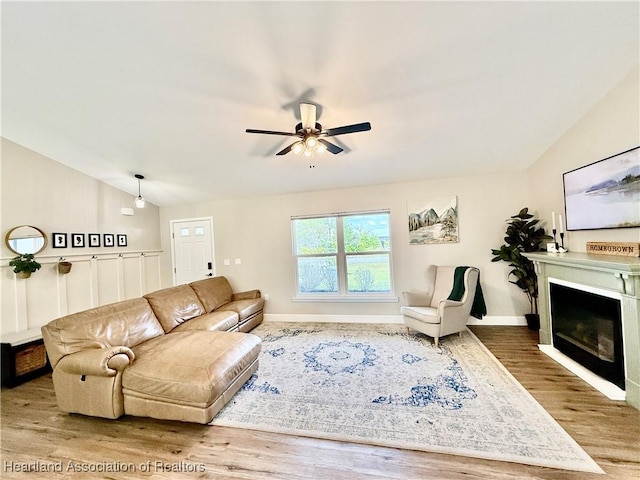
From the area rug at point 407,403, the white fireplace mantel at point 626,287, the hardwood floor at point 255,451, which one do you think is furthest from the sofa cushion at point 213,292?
the white fireplace mantel at point 626,287

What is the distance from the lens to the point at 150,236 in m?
5.27

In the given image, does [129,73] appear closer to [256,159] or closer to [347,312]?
[256,159]

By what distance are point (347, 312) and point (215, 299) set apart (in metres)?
2.27

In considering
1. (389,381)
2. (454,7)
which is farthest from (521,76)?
(389,381)

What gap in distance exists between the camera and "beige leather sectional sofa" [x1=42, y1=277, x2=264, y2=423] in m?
1.99

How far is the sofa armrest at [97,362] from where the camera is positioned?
80.4 inches

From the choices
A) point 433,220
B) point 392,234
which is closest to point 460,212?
point 433,220

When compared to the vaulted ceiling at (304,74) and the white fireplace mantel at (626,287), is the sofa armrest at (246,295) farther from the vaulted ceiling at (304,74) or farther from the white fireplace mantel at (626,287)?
the white fireplace mantel at (626,287)

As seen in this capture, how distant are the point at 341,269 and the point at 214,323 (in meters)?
2.27

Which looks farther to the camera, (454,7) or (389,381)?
(389,381)

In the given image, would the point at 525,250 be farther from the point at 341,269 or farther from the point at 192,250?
the point at 192,250

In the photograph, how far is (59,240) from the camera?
150 inches

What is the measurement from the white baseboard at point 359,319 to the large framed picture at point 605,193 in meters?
1.71

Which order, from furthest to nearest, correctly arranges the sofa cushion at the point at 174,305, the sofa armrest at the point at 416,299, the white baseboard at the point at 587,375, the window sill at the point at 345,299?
1. the window sill at the point at 345,299
2. the sofa armrest at the point at 416,299
3. the sofa cushion at the point at 174,305
4. the white baseboard at the point at 587,375
